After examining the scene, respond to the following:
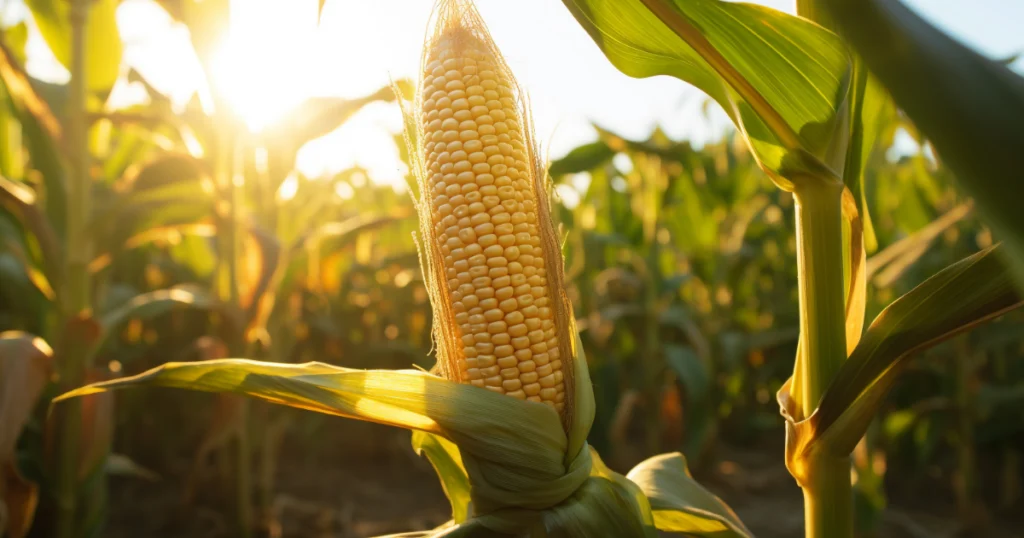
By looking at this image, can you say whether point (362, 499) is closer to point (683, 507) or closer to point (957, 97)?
point (683, 507)

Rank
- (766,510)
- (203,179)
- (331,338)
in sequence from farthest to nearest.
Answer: (331,338) < (766,510) < (203,179)

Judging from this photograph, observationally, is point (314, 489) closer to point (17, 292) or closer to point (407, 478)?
point (407, 478)

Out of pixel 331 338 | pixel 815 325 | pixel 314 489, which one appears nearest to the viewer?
pixel 815 325

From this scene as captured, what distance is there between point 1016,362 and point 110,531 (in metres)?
4.48

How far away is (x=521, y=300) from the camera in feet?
3.11

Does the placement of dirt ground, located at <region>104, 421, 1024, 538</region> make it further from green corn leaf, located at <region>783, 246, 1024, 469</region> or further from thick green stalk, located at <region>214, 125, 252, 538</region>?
green corn leaf, located at <region>783, 246, 1024, 469</region>

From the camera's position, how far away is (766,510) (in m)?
3.23

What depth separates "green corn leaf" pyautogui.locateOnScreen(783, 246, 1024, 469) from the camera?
0.72m

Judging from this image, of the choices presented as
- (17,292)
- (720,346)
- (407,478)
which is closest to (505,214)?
(17,292)

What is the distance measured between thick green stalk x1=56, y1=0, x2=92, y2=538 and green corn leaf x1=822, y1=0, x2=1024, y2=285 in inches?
87.3

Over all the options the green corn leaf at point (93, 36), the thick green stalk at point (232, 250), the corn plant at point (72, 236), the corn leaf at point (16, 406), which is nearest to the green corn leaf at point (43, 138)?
the corn plant at point (72, 236)

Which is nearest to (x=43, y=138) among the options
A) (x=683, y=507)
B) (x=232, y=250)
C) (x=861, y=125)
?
(x=232, y=250)

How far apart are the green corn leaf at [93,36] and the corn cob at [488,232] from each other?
1935mm

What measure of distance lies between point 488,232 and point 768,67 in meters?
0.40
